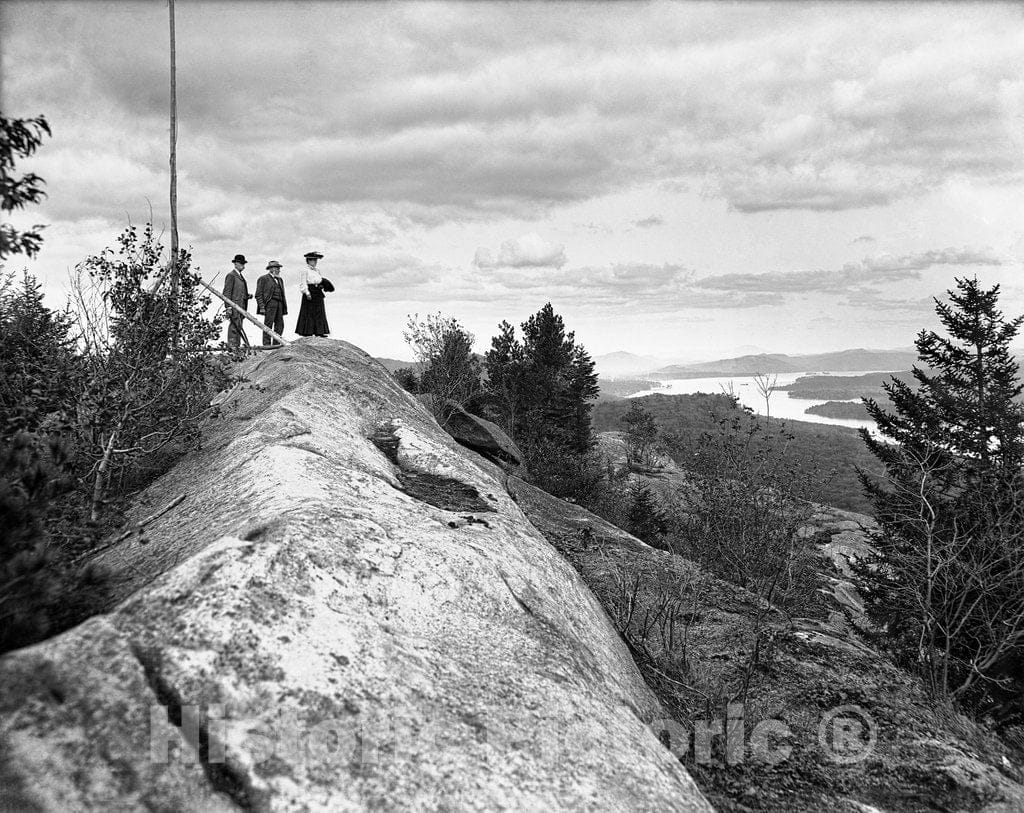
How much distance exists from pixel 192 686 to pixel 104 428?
18.7 ft

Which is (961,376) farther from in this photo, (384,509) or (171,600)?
(171,600)

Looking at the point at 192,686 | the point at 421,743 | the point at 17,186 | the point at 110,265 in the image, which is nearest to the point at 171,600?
the point at 192,686

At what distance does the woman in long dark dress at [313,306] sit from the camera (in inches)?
702

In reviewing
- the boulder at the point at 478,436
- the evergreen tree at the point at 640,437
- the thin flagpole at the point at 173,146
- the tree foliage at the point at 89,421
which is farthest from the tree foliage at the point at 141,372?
the evergreen tree at the point at 640,437

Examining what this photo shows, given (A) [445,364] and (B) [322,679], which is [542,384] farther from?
(B) [322,679]

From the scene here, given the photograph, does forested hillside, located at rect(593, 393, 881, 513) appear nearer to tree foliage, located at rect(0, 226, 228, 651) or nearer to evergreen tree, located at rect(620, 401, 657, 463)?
evergreen tree, located at rect(620, 401, 657, 463)

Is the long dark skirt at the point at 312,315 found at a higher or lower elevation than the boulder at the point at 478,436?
higher

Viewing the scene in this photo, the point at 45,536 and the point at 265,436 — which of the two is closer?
the point at 45,536

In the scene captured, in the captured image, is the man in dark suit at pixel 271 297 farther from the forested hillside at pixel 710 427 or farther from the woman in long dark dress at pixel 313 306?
the forested hillside at pixel 710 427

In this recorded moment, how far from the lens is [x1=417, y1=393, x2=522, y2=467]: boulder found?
2286 cm

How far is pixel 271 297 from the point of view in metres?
17.8

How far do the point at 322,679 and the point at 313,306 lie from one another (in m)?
16.3

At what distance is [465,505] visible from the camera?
7262mm

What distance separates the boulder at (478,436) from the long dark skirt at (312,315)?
5.86 meters
